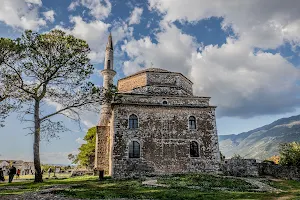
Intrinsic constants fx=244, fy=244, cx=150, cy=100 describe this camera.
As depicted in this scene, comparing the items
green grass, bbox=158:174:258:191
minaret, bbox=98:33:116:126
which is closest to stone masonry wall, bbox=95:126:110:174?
minaret, bbox=98:33:116:126

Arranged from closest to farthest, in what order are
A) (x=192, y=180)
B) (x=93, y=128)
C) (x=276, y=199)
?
(x=276, y=199) → (x=192, y=180) → (x=93, y=128)

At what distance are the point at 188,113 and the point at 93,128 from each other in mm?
18585

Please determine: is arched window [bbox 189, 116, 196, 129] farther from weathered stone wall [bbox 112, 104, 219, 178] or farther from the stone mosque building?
weathered stone wall [bbox 112, 104, 219, 178]

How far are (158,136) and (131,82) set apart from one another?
8.53 m

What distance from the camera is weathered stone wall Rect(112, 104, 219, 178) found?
77.0 feet

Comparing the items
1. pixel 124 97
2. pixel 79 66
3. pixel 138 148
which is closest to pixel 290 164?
pixel 138 148

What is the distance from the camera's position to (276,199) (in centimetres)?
1194

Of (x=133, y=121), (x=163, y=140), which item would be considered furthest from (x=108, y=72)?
(x=163, y=140)

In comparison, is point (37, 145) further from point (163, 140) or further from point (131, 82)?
point (131, 82)

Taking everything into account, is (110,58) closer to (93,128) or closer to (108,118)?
(108,118)

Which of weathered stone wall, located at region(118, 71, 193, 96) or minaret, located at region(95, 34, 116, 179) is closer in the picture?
minaret, located at region(95, 34, 116, 179)

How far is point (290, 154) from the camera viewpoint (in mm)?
27172

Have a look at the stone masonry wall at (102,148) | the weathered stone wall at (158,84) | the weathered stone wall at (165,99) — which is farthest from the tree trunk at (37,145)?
the weathered stone wall at (158,84)

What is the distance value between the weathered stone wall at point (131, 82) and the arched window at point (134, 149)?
302 inches
